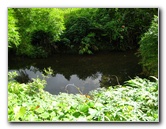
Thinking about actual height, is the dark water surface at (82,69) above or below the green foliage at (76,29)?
below

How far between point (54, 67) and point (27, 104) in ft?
1.46

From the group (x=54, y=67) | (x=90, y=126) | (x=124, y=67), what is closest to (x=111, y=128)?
(x=90, y=126)

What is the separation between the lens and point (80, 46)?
9.84ft

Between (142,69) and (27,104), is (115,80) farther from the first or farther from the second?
(27,104)

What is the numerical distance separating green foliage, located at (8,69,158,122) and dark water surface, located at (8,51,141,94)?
0.23ft

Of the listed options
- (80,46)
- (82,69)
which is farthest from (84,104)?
(80,46)

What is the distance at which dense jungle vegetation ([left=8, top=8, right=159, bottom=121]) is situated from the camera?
291cm

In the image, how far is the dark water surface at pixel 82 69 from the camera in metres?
2.94

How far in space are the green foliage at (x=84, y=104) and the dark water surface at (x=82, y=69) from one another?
0.23 ft

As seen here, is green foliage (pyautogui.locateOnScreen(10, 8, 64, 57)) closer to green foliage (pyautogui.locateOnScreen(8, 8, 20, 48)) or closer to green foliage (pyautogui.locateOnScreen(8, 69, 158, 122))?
green foliage (pyautogui.locateOnScreen(8, 8, 20, 48))

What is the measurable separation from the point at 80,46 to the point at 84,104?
0.57 meters

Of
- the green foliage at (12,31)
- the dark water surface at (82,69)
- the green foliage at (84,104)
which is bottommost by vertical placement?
the green foliage at (84,104)

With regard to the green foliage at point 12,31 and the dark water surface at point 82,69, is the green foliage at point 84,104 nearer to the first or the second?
the dark water surface at point 82,69

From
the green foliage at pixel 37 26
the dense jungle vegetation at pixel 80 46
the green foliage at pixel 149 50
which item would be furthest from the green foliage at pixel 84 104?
the green foliage at pixel 37 26
